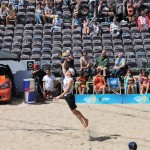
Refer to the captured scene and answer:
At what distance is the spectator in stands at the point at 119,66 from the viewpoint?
17.4 metres

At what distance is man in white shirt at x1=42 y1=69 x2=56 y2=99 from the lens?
53.9ft

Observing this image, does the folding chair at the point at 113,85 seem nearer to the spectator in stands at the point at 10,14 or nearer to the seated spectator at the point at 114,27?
the seated spectator at the point at 114,27

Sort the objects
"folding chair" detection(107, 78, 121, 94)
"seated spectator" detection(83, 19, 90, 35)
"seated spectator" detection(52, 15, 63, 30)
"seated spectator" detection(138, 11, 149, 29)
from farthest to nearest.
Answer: "seated spectator" detection(138, 11, 149, 29), "seated spectator" detection(52, 15, 63, 30), "seated spectator" detection(83, 19, 90, 35), "folding chair" detection(107, 78, 121, 94)

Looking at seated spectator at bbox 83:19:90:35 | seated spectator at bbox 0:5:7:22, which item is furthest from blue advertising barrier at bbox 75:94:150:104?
seated spectator at bbox 0:5:7:22

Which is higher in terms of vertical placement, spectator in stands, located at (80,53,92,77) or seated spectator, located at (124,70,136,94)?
spectator in stands, located at (80,53,92,77)

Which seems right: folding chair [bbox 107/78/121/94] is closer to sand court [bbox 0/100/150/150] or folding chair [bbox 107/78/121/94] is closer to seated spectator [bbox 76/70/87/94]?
seated spectator [bbox 76/70/87/94]

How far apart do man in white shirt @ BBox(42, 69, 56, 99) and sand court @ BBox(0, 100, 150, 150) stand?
84 cm

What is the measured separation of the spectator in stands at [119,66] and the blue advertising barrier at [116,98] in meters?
1.94

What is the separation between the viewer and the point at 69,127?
39.9 ft

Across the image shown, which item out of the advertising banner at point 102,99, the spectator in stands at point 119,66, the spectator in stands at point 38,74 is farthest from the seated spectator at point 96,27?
the advertising banner at point 102,99

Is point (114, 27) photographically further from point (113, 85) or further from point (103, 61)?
point (113, 85)

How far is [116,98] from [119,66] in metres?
2.17

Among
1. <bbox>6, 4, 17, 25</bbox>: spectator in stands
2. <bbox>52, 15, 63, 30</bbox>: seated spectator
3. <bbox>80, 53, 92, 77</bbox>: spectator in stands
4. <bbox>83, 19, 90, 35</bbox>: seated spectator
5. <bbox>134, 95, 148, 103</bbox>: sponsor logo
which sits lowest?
<bbox>134, 95, 148, 103</bbox>: sponsor logo

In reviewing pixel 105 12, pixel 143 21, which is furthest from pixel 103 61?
pixel 105 12
